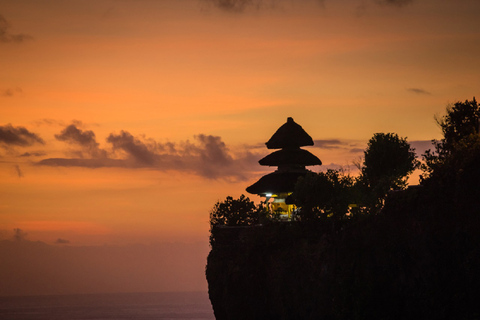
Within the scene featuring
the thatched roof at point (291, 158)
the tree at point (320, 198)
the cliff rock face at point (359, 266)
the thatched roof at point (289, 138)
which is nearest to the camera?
the cliff rock face at point (359, 266)

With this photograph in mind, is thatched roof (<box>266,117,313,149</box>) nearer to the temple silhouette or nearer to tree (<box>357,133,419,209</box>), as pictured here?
the temple silhouette

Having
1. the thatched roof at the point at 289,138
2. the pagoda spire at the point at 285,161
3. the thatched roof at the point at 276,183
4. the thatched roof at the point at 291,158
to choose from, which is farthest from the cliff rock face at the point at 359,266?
the thatched roof at the point at 289,138

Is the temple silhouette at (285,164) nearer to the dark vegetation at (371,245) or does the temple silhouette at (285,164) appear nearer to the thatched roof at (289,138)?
the thatched roof at (289,138)

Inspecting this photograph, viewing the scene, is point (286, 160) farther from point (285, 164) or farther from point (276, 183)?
point (276, 183)

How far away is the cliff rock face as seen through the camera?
49906 millimetres

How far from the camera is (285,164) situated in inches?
2904

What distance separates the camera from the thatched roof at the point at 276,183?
233ft

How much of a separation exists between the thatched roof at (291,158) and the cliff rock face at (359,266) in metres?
8.32

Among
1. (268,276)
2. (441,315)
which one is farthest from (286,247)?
(441,315)

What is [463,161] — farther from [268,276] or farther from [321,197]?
[268,276]

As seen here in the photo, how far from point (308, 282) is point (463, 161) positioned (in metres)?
15.4

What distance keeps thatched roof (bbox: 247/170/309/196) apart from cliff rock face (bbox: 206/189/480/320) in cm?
518

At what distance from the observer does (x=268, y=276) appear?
64375mm

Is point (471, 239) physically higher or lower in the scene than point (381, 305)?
higher
